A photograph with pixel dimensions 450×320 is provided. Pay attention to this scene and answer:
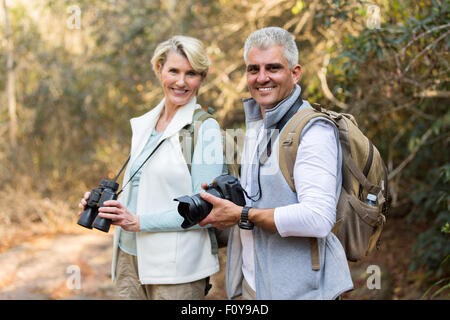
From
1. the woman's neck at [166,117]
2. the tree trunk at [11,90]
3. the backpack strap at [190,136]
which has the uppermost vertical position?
the tree trunk at [11,90]

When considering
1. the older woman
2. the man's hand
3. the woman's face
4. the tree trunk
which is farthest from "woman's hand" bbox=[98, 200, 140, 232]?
the tree trunk

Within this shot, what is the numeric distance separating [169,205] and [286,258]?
68 cm

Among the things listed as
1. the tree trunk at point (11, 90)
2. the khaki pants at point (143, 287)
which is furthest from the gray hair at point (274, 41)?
the tree trunk at point (11, 90)

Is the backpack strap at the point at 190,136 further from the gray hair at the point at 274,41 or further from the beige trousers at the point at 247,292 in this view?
the beige trousers at the point at 247,292

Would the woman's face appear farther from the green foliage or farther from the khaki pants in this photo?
the green foliage

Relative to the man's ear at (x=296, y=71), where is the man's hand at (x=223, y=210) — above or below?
below

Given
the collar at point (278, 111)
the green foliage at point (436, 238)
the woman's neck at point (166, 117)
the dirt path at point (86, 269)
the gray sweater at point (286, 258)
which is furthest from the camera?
the dirt path at point (86, 269)

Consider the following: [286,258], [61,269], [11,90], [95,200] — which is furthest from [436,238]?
[11,90]

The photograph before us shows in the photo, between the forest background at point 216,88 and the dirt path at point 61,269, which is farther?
the dirt path at point 61,269

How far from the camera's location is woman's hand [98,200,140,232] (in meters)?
2.10

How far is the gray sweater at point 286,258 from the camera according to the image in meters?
1.78

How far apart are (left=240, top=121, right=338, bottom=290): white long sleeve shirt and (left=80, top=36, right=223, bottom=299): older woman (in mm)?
557

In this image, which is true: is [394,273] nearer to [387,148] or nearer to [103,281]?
[387,148]

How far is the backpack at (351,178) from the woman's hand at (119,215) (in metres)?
0.81
